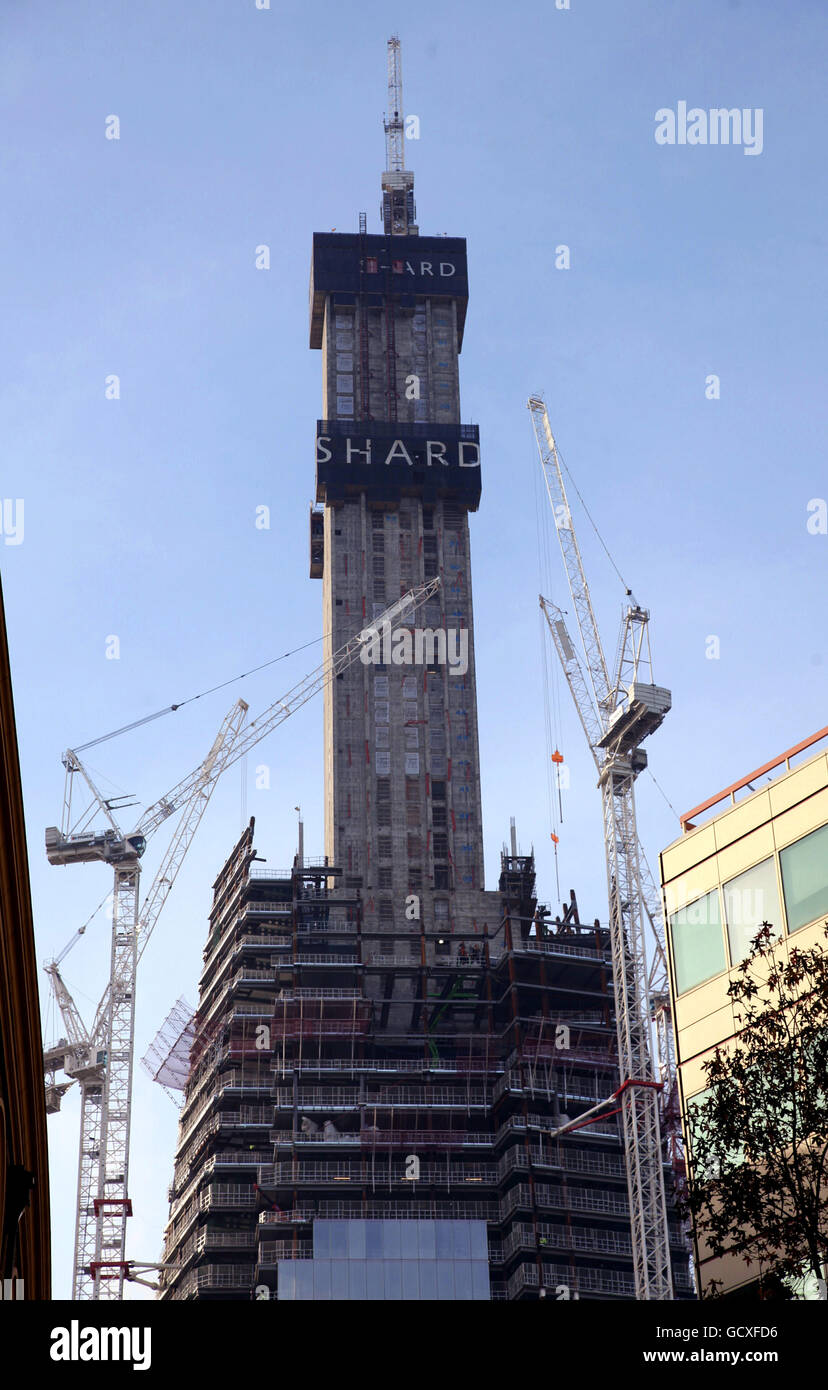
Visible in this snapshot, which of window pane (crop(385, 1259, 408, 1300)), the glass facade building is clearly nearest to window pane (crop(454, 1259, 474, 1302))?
the glass facade building

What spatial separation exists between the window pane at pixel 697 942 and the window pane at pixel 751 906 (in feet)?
2.08

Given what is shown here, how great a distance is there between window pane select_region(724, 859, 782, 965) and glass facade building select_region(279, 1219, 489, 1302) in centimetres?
10459

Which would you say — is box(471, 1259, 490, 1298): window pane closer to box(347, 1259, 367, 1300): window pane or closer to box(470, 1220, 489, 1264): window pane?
box(470, 1220, 489, 1264): window pane

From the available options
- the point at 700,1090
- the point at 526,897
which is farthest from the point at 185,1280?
the point at 700,1090

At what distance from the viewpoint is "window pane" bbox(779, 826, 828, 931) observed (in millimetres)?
43531

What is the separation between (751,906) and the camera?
1818 inches

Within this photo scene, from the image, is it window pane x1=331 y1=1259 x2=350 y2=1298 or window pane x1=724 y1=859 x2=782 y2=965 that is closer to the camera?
window pane x1=724 y1=859 x2=782 y2=965

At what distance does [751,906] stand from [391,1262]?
106000 mm

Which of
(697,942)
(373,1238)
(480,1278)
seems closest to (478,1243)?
(480,1278)

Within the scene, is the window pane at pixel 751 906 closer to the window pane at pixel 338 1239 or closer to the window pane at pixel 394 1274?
the window pane at pixel 394 1274

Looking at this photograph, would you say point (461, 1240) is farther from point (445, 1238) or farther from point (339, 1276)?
point (339, 1276)

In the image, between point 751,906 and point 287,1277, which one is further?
point 287,1277
